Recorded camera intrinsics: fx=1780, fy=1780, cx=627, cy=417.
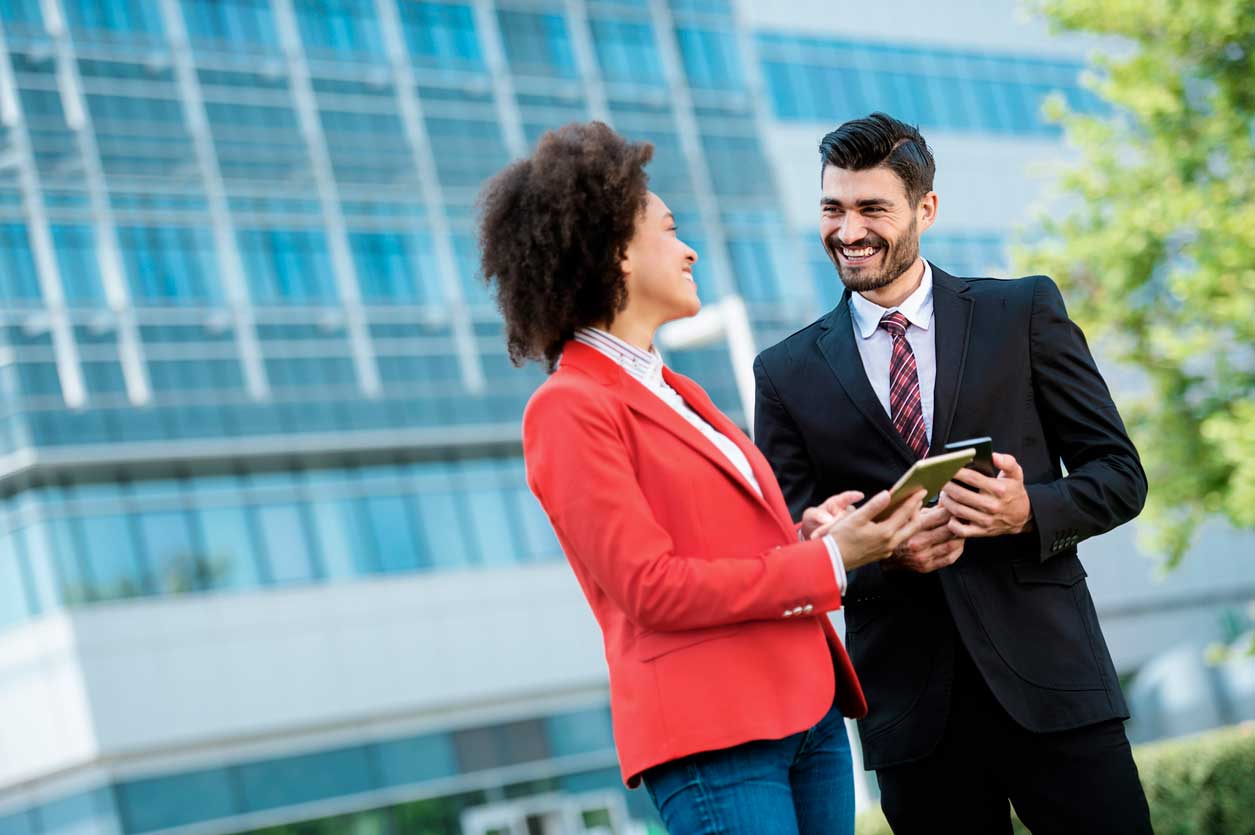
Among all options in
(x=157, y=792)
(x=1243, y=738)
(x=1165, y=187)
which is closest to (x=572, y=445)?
(x=1243, y=738)

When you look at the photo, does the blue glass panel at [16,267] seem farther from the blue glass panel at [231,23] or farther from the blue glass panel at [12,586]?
the blue glass panel at [231,23]

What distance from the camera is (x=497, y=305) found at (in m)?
4.00

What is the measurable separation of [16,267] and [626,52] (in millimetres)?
12428

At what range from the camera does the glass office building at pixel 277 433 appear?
25.5 metres

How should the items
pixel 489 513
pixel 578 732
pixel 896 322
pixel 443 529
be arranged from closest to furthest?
pixel 896 322 → pixel 578 732 → pixel 443 529 → pixel 489 513

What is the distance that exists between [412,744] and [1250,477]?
15.2m

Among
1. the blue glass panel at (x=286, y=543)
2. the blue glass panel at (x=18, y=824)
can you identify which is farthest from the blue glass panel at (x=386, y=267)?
the blue glass panel at (x=18, y=824)

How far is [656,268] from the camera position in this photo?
3844mm

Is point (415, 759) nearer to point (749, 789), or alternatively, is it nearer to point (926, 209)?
point (926, 209)

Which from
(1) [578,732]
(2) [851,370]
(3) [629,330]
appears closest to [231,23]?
(1) [578,732]

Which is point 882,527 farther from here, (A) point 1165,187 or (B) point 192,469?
(B) point 192,469

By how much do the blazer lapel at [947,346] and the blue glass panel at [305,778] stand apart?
2311cm

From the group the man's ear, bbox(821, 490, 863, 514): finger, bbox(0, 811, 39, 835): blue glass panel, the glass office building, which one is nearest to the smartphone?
bbox(821, 490, 863, 514): finger

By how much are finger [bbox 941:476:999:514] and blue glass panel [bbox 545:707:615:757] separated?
25.0 meters
